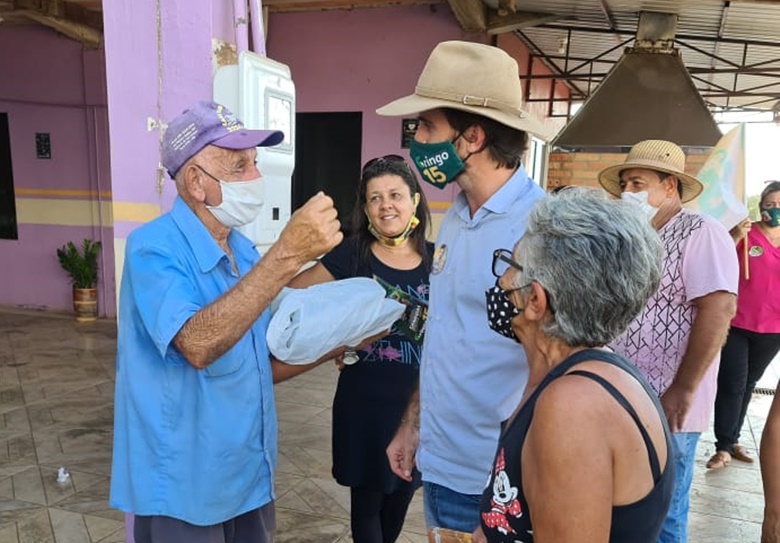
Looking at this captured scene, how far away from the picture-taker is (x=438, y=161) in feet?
5.36

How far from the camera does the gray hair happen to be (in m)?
1.04

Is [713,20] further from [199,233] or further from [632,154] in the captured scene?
[199,233]

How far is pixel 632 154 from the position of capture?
2.56m

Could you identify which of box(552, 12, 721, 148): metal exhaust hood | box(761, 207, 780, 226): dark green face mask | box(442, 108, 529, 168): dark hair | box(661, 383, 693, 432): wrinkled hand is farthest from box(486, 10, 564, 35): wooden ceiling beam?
box(442, 108, 529, 168): dark hair

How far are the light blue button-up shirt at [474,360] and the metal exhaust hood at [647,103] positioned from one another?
4095 mm

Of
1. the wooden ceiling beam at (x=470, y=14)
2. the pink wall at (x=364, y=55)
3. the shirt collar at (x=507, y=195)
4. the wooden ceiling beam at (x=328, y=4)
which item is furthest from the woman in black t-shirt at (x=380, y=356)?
the wooden ceiling beam at (x=328, y=4)

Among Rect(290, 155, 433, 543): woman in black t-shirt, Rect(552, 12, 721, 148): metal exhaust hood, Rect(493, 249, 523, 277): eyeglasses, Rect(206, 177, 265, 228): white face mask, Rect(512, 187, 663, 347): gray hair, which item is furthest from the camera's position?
Rect(552, 12, 721, 148): metal exhaust hood

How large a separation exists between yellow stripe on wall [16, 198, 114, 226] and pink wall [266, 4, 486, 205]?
3.07 metres

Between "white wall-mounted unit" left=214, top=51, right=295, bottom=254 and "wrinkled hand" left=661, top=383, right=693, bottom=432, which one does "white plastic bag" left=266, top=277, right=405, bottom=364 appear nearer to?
"white wall-mounted unit" left=214, top=51, right=295, bottom=254

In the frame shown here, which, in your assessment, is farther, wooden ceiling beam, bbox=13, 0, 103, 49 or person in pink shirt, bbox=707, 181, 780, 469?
wooden ceiling beam, bbox=13, 0, 103, 49

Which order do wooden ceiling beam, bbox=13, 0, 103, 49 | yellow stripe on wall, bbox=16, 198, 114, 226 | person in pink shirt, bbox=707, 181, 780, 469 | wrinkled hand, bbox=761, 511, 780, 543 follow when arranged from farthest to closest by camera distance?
yellow stripe on wall, bbox=16, 198, 114, 226, wooden ceiling beam, bbox=13, 0, 103, 49, person in pink shirt, bbox=707, 181, 780, 469, wrinkled hand, bbox=761, 511, 780, 543

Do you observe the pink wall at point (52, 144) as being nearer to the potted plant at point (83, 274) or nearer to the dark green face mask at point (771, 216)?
the potted plant at point (83, 274)

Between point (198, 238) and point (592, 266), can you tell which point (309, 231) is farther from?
point (592, 266)

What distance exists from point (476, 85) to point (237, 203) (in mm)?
724
